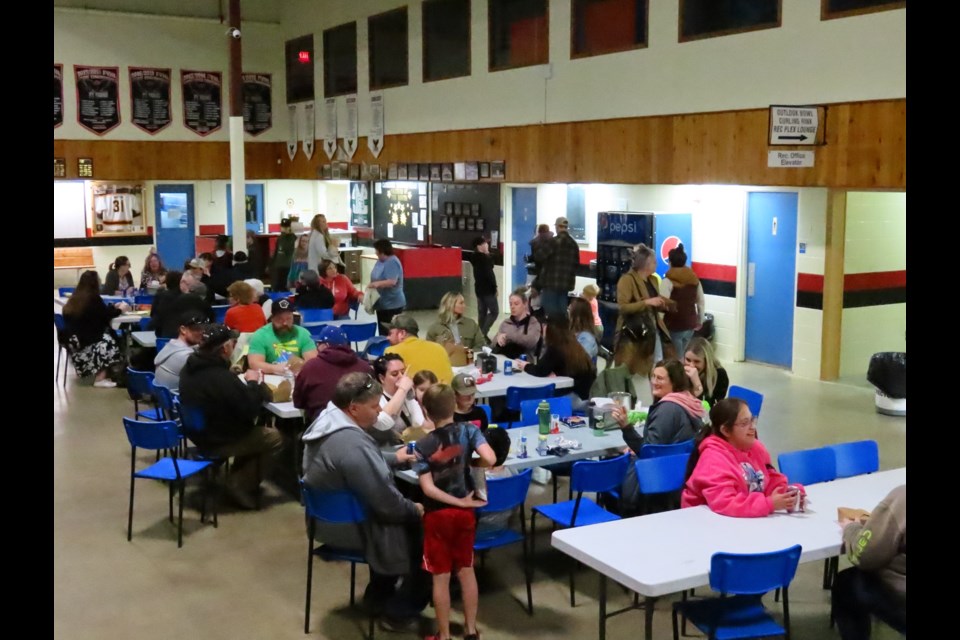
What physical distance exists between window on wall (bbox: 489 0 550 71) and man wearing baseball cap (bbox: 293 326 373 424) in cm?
810

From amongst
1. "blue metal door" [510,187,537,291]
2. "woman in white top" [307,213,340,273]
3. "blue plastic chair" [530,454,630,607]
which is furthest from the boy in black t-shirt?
"blue metal door" [510,187,537,291]

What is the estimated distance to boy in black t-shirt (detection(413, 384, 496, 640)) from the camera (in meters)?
4.70

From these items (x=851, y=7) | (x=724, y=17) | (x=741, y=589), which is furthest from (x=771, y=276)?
(x=741, y=589)

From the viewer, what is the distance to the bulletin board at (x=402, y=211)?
1780 centimetres

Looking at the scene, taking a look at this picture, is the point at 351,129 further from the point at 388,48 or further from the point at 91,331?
the point at 91,331

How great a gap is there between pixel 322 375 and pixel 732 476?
115 inches

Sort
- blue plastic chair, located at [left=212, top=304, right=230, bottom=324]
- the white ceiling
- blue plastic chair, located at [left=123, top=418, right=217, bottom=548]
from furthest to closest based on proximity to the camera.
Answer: the white ceiling < blue plastic chair, located at [left=212, top=304, right=230, bottom=324] < blue plastic chair, located at [left=123, top=418, right=217, bottom=548]

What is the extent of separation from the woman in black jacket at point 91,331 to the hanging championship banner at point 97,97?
8437 millimetres

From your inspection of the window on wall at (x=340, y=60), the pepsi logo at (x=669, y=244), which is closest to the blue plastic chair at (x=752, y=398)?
the pepsi logo at (x=669, y=244)

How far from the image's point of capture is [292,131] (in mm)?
20344

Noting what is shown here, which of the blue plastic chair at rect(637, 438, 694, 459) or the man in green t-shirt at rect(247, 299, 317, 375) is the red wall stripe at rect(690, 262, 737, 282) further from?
the blue plastic chair at rect(637, 438, 694, 459)

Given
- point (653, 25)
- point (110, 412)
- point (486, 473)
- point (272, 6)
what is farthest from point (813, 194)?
point (272, 6)

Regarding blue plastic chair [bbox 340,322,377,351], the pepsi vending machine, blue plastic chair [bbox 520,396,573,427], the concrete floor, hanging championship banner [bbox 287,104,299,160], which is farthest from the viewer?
hanging championship banner [bbox 287,104,299,160]

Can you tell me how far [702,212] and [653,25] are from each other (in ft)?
7.67
